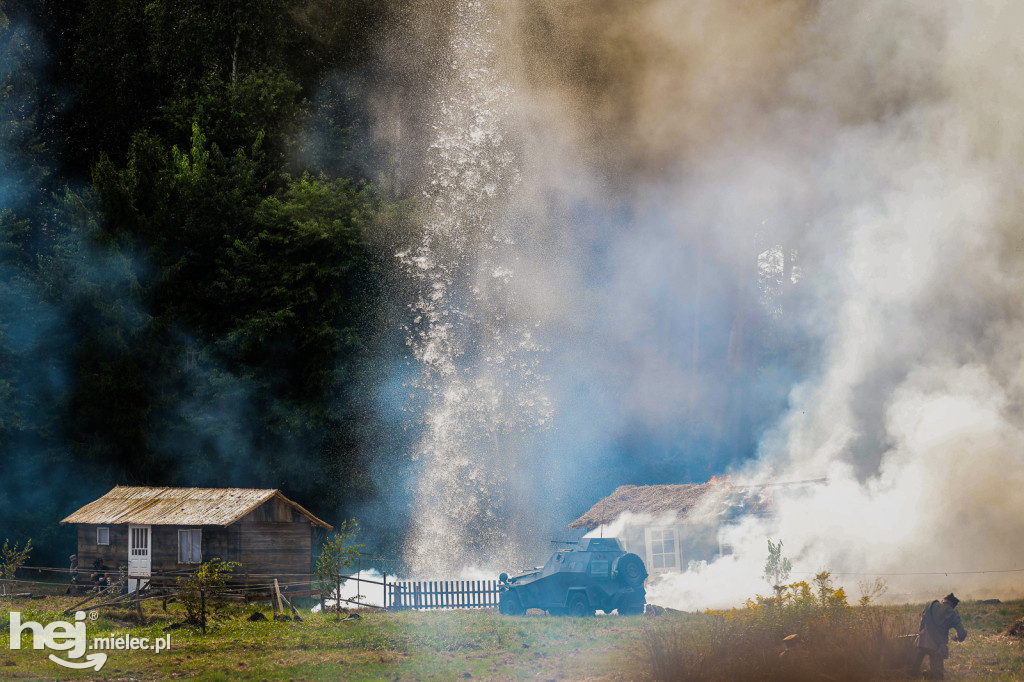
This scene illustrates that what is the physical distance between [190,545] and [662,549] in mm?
15035

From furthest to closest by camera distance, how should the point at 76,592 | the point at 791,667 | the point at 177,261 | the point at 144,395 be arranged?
the point at 177,261, the point at 144,395, the point at 76,592, the point at 791,667

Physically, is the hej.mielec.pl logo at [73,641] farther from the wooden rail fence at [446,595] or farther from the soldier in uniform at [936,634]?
the soldier in uniform at [936,634]

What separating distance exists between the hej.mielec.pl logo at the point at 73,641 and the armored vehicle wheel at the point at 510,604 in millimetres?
9049

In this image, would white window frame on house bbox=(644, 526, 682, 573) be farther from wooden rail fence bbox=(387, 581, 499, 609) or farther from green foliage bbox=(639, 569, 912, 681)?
green foliage bbox=(639, 569, 912, 681)

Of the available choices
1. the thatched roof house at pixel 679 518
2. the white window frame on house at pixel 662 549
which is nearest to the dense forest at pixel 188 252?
the thatched roof house at pixel 679 518

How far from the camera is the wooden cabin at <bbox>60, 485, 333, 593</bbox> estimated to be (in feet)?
90.3

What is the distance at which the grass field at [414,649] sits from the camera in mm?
15133

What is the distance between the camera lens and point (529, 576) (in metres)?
25.0

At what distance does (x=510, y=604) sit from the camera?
24969 millimetres

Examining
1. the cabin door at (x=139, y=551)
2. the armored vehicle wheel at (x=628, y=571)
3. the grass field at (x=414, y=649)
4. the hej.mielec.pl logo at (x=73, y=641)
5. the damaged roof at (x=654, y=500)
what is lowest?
the grass field at (x=414, y=649)

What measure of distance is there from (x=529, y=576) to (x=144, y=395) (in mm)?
20461

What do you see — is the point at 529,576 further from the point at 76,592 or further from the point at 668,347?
the point at 668,347

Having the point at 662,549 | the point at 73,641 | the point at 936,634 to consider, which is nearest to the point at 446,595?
the point at 662,549

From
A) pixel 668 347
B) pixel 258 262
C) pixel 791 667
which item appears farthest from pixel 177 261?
pixel 791 667
